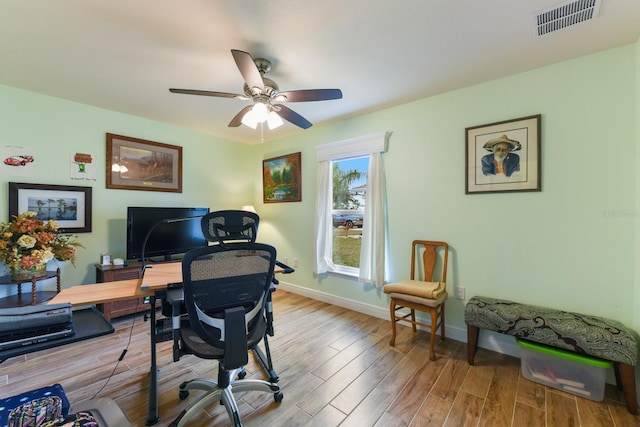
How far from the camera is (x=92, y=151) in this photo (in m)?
3.14

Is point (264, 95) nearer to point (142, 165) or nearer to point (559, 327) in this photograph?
point (142, 165)

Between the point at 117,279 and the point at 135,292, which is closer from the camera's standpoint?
the point at 135,292

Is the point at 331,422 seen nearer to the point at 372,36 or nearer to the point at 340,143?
the point at 372,36

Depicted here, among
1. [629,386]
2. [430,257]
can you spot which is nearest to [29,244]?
[430,257]

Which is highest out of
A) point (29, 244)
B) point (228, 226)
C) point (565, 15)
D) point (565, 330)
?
point (565, 15)

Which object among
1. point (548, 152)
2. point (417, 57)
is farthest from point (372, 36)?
point (548, 152)

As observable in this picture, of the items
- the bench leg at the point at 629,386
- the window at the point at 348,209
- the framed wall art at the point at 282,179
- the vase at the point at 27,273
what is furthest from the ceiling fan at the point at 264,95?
the bench leg at the point at 629,386

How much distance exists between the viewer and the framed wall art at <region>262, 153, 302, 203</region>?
13.3ft

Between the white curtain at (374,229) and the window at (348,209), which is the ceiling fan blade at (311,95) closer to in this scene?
the white curtain at (374,229)

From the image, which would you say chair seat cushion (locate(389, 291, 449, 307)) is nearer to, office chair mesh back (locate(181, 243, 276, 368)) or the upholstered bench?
the upholstered bench

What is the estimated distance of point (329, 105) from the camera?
302 cm

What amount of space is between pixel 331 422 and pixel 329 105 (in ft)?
9.38

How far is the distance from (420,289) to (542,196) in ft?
4.16

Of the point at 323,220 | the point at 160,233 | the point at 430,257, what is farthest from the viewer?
the point at 323,220
